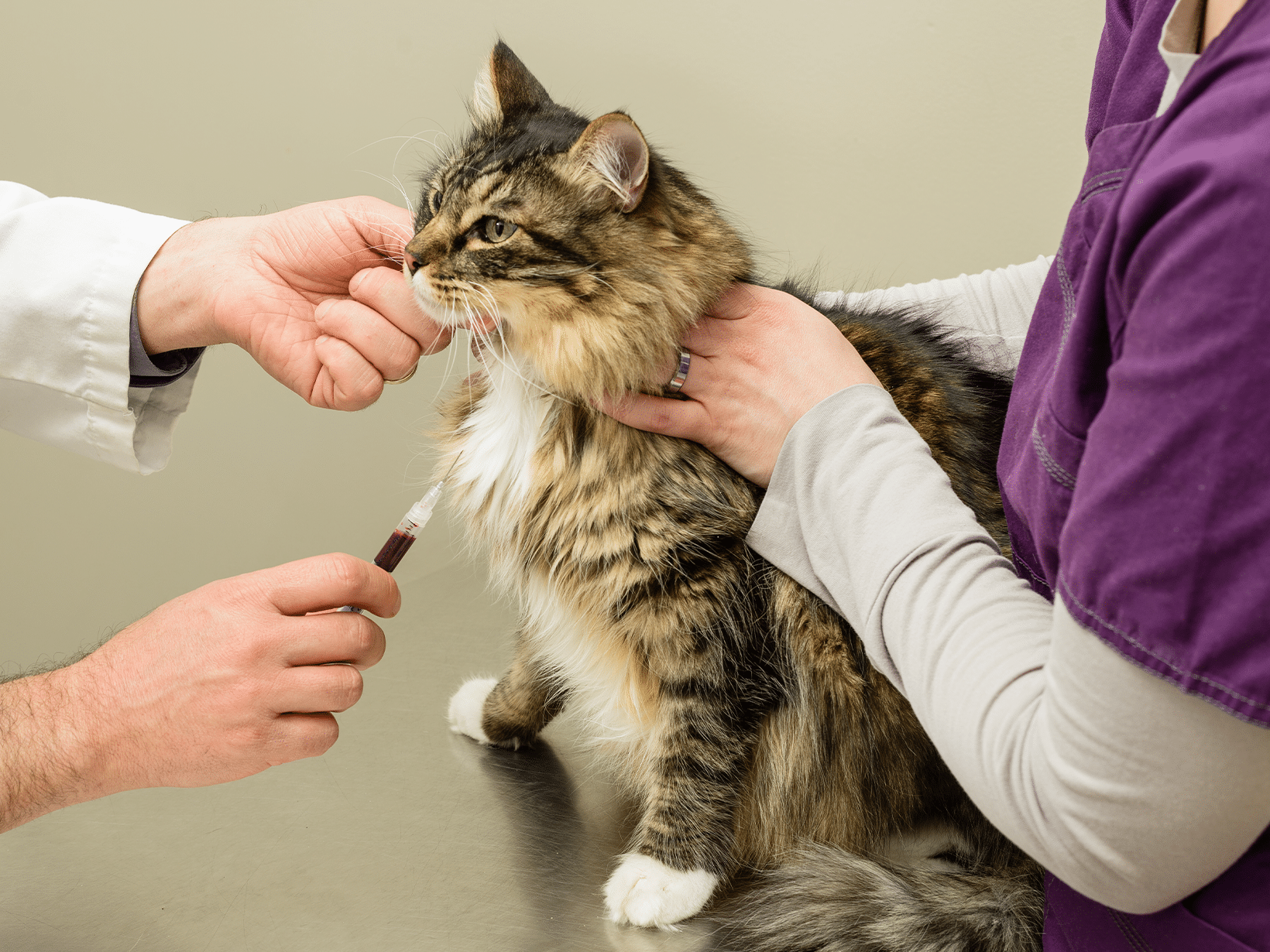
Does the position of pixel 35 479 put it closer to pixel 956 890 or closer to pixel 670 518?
pixel 670 518

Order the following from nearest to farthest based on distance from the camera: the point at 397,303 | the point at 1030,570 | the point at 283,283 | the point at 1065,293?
1. the point at 1065,293
2. the point at 1030,570
3. the point at 397,303
4. the point at 283,283

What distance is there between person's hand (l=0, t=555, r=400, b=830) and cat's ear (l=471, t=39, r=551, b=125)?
65 centimetres

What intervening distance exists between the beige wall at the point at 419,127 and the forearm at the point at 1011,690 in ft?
5.54

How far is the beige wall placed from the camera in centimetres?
227

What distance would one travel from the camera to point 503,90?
1.24 m

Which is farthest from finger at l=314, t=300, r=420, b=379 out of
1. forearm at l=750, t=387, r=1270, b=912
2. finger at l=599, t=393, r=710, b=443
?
forearm at l=750, t=387, r=1270, b=912

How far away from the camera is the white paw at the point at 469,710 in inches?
55.5

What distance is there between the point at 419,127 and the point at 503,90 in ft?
4.49

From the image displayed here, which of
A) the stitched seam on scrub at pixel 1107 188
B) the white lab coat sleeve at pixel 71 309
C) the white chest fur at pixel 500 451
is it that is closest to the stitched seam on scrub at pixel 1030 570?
the stitched seam on scrub at pixel 1107 188

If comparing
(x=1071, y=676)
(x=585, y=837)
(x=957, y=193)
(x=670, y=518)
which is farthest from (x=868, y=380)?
(x=957, y=193)

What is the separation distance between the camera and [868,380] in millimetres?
983

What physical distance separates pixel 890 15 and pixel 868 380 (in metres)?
1.76

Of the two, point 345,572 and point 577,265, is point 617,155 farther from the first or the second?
point 345,572

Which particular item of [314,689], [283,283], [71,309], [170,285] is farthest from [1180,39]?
[71,309]
